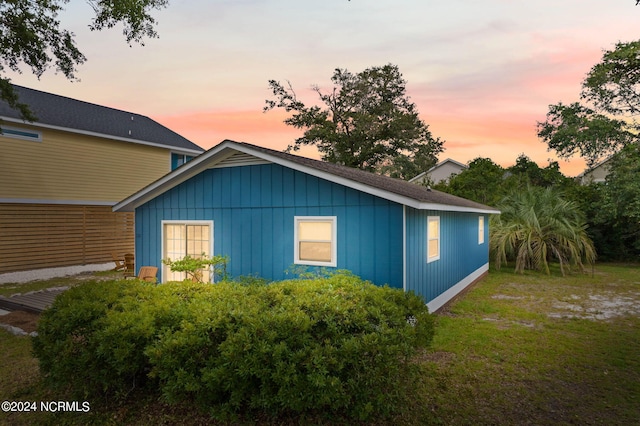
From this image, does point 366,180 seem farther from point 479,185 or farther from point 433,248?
point 479,185

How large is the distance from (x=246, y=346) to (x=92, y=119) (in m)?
18.4

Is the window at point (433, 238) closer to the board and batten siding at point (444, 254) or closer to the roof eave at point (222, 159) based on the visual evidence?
the board and batten siding at point (444, 254)

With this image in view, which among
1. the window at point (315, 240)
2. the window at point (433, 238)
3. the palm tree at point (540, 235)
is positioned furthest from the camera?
the palm tree at point (540, 235)

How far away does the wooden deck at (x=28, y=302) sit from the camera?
820 cm

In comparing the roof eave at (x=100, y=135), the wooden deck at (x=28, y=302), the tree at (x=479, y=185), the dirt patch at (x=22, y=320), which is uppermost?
the roof eave at (x=100, y=135)

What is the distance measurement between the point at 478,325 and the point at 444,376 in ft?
9.09

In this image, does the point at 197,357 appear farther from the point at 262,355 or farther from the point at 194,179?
the point at 194,179

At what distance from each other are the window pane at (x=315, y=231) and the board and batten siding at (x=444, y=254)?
1625 mm

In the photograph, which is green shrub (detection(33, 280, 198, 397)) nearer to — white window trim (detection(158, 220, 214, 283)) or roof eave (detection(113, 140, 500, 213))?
roof eave (detection(113, 140, 500, 213))

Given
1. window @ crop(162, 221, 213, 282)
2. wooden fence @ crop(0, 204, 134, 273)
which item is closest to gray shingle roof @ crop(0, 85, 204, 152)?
wooden fence @ crop(0, 204, 134, 273)

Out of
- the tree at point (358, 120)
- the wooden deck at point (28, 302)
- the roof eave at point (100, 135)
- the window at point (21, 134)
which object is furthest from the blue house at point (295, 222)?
the tree at point (358, 120)

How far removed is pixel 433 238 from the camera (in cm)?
851

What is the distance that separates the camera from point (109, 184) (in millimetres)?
17344

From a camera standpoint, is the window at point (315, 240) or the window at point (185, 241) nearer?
the window at point (315, 240)
